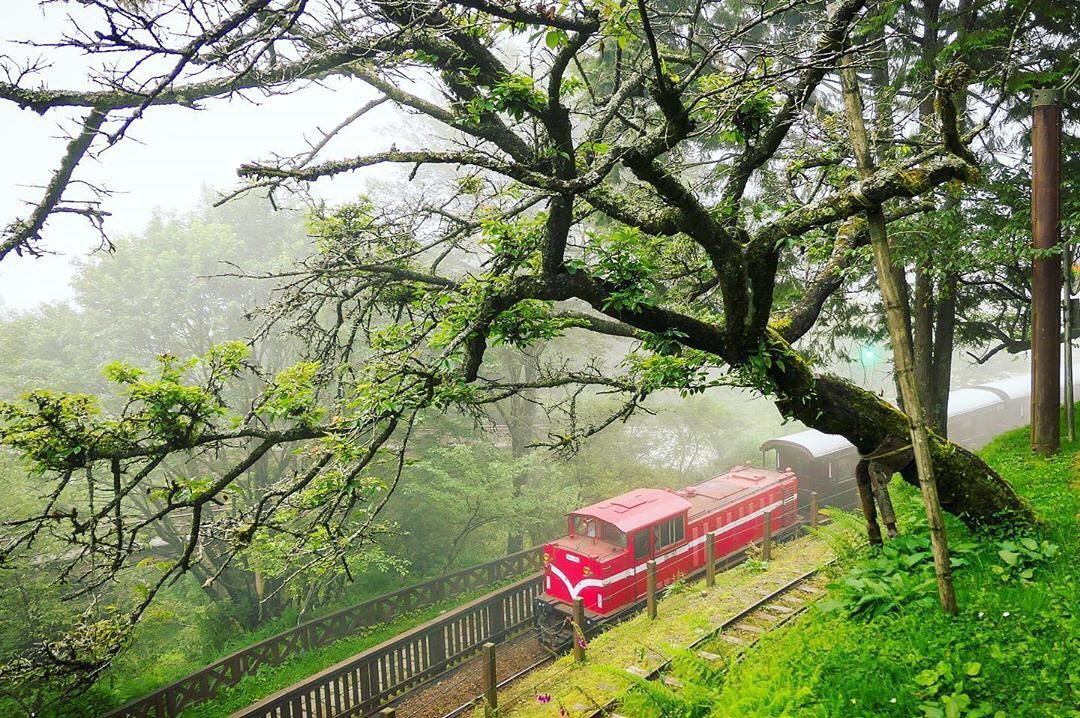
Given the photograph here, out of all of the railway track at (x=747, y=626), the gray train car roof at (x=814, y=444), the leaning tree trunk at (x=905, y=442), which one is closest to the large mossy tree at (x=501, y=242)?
the leaning tree trunk at (x=905, y=442)

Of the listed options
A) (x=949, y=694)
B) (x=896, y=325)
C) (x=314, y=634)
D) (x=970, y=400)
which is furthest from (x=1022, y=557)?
(x=970, y=400)

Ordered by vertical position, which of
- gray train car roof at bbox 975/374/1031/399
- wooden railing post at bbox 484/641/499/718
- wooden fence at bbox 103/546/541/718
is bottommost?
wooden fence at bbox 103/546/541/718

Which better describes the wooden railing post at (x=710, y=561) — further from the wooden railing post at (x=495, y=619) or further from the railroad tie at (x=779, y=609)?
the wooden railing post at (x=495, y=619)

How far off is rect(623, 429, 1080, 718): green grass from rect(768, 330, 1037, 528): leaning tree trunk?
0.87ft

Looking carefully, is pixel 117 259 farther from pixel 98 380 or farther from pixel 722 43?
pixel 722 43

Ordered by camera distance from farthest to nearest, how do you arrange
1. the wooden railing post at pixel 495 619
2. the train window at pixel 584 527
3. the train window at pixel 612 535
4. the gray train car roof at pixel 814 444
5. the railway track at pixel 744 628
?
the gray train car roof at pixel 814 444 → the wooden railing post at pixel 495 619 → the train window at pixel 584 527 → the train window at pixel 612 535 → the railway track at pixel 744 628

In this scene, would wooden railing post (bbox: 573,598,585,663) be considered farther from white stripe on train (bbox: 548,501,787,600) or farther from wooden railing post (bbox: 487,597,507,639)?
wooden railing post (bbox: 487,597,507,639)

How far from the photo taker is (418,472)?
50.4ft

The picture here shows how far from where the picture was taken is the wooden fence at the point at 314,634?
1008cm

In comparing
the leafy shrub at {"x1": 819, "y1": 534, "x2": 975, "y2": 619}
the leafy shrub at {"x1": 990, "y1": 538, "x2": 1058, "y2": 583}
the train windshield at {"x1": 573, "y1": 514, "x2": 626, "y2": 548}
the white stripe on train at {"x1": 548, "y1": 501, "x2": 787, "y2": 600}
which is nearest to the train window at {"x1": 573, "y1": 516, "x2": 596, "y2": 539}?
the train windshield at {"x1": 573, "y1": 514, "x2": 626, "y2": 548}

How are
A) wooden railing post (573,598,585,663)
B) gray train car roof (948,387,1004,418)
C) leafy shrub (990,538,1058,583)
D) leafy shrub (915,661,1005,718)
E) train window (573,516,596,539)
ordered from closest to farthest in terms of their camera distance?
leafy shrub (915,661,1005,718) < leafy shrub (990,538,1058,583) < wooden railing post (573,598,585,663) < train window (573,516,596,539) < gray train car roof (948,387,1004,418)

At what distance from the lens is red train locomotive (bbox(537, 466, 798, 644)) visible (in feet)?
37.4

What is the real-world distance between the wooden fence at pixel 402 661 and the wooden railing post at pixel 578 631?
2403 mm

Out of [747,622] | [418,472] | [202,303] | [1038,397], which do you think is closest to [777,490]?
[747,622]
